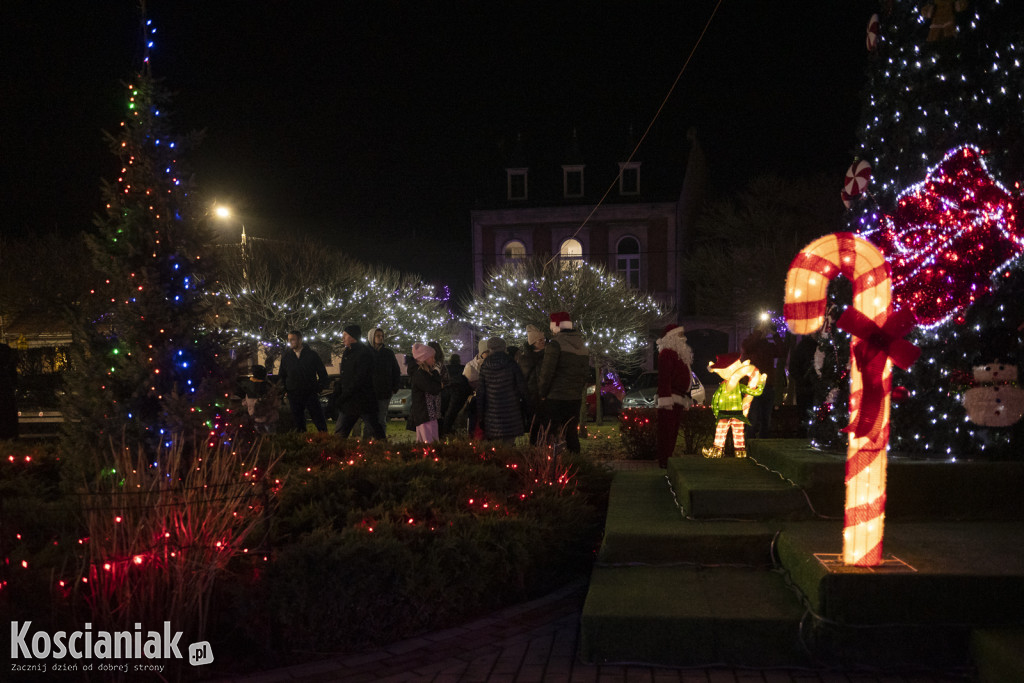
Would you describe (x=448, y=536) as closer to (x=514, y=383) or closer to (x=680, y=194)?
(x=514, y=383)

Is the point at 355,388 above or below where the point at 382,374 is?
below

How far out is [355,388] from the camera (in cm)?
994

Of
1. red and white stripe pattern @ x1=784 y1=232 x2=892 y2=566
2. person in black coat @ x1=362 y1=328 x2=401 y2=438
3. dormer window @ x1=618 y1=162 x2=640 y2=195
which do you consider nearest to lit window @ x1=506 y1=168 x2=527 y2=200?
dormer window @ x1=618 y1=162 x2=640 y2=195

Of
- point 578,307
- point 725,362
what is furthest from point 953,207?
point 578,307

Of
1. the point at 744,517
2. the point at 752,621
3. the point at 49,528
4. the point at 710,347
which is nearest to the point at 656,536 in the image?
the point at 744,517

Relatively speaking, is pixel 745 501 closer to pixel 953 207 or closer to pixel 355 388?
pixel 953 207

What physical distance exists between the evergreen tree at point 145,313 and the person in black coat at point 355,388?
2882 millimetres

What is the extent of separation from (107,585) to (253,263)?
25750 mm

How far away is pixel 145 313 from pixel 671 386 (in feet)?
17.8

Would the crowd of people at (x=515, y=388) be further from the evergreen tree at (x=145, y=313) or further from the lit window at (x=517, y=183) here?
the lit window at (x=517, y=183)

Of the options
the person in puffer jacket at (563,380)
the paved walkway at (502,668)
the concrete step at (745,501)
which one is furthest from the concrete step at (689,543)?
the person in puffer jacket at (563,380)

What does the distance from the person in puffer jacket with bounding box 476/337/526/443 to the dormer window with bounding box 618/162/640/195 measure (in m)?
27.3

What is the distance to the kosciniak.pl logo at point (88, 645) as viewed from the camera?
377 cm

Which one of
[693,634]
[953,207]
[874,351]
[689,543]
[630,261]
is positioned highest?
[630,261]
